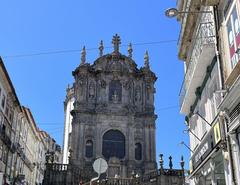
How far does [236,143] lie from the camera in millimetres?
10648

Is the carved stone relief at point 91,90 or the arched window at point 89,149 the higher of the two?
the carved stone relief at point 91,90

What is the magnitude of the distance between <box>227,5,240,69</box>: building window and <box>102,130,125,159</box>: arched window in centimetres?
3252

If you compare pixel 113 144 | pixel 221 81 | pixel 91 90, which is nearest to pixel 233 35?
pixel 221 81

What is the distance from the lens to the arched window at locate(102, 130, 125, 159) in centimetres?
4241

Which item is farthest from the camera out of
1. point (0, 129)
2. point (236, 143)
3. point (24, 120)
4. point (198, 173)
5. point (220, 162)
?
point (24, 120)

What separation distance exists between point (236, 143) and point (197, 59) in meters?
4.53

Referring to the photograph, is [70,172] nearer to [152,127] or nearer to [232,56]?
[152,127]

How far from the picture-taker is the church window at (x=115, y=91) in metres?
45.9

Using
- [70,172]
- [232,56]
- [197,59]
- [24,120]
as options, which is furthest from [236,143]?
[24,120]

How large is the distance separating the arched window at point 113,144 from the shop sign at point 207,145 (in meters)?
25.8

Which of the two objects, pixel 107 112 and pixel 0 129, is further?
pixel 107 112

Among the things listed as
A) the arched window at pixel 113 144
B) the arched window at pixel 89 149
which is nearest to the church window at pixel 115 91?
the arched window at pixel 113 144

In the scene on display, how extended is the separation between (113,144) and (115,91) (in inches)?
272

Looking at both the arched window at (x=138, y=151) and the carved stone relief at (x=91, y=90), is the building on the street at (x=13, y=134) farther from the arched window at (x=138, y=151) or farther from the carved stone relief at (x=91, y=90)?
the arched window at (x=138, y=151)
